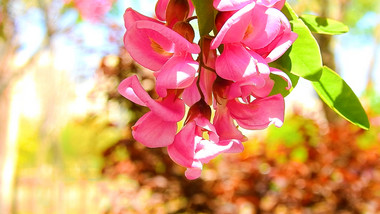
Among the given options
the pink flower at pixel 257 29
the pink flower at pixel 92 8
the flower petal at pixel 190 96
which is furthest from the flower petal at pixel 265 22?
the pink flower at pixel 92 8

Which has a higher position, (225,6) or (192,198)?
(225,6)

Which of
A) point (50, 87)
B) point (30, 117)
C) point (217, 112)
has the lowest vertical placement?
point (30, 117)

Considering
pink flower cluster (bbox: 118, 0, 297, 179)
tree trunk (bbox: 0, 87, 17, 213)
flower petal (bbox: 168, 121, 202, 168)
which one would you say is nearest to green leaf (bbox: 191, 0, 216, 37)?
pink flower cluster (bbox: 118, 0, 297, 179)

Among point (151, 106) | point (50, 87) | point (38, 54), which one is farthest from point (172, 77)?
point (50, 87)

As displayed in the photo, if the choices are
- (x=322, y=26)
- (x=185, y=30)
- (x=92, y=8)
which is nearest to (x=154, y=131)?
(x=185, y=30)

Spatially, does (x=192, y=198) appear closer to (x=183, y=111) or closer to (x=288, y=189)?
(x=288, y=189)

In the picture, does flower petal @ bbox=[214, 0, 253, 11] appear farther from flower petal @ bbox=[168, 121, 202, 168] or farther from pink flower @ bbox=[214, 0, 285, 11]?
flower petal @ bbox=[168, 121, 202, 168]

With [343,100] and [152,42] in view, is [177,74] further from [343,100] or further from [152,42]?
[343,100]
